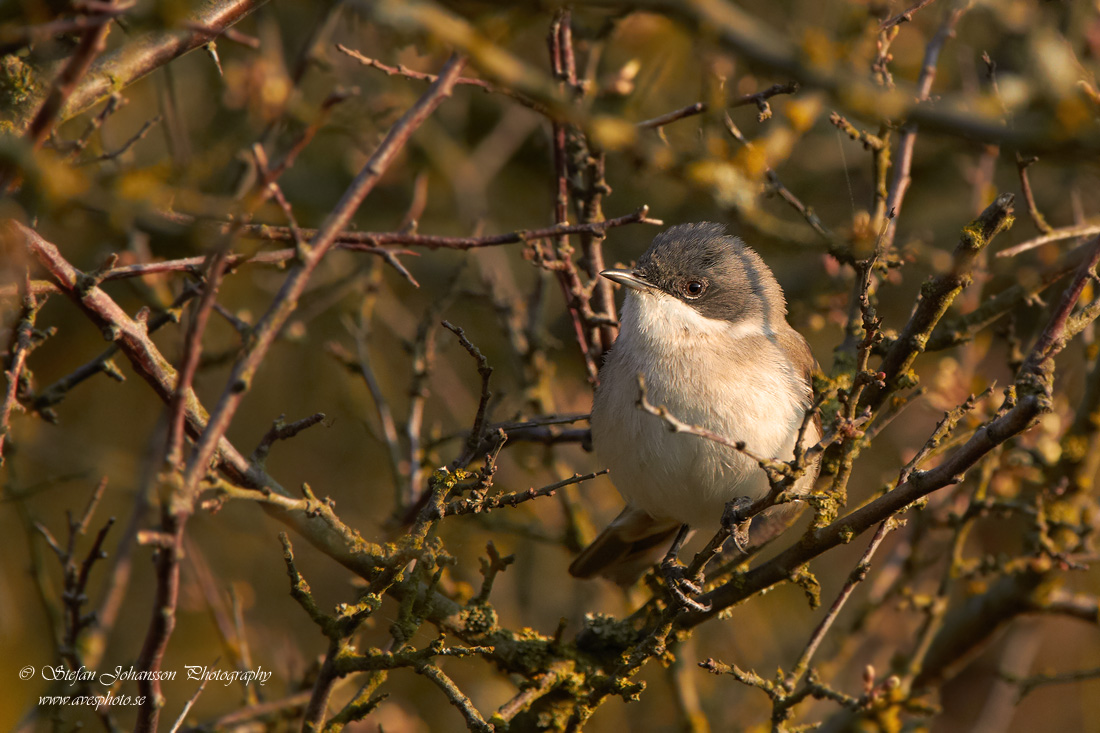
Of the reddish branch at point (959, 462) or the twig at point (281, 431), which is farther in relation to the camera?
the twig at point (281, 431)

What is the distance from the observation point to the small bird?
12.2ft

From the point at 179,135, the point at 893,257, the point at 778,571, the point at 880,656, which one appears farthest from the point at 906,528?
the point at 179,135

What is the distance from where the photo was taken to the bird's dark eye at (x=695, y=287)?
14.2 ft

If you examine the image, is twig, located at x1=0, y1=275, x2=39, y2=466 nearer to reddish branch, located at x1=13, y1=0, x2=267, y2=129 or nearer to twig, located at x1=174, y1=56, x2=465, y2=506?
reddish branch, located at x1=13, y1=0, x2=267, y2=129

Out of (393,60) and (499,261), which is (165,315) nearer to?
(393,60)

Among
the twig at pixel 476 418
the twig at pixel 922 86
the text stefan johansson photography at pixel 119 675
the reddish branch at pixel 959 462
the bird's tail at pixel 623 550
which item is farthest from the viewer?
the bird's tail at pixel 623 550

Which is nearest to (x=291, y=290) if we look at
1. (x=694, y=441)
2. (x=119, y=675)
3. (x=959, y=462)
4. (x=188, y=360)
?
(x=188, y=360)

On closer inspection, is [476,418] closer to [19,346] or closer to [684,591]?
[684,591]

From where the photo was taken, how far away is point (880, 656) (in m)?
6.39

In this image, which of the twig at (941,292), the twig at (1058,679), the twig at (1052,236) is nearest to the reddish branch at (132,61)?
the twig at (941,292)

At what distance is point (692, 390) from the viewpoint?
12.4ft

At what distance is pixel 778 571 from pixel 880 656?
394 centimetres

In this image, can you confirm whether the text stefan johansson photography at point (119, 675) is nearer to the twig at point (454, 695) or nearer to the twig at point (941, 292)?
the twig at point (454, 695)

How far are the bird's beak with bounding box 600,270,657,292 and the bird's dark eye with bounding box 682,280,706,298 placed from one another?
0.20 metres
